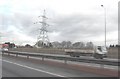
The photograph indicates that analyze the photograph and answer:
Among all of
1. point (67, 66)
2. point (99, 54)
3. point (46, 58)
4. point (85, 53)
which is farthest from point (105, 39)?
point (67, 66)

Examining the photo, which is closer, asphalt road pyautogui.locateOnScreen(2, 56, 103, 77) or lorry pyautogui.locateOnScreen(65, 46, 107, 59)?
asphalt road pyautogui.locateOnScreen(2, 56, 103, 77)

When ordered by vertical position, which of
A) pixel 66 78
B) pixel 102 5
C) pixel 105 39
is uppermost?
pixel 102 5

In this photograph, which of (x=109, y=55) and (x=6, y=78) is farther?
(x=109, y=55)

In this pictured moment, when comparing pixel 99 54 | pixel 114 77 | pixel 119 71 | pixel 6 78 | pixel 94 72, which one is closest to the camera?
pixel 6 78

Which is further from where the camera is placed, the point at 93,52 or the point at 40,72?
the point at 93,52

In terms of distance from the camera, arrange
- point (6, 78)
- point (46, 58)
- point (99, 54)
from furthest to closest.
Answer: point (99, 54) → point (46, 58) → point (6, 78)

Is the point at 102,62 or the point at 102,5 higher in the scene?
the point at 102,5

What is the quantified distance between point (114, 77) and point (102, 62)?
118 inches

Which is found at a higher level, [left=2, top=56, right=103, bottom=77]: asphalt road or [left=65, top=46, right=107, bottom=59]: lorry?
[left=65, top=46, right=107, bottom=59]: lorry

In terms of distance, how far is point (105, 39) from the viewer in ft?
161

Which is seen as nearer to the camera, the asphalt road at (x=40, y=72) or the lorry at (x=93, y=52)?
the asphalt road at (x=40, y=72)

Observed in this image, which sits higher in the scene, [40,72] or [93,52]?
[93,52]

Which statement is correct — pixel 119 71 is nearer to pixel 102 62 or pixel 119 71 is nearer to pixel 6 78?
pixel 102 62

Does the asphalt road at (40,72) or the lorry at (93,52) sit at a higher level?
the lorry at (93,52)
